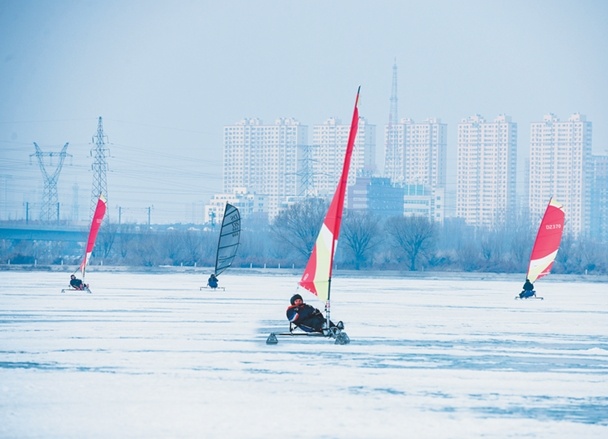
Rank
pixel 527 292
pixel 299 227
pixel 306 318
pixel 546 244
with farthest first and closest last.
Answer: pixel 299 227, pixel 546 244, pixel 527 292, pixel 306 318

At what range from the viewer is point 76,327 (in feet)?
81.1

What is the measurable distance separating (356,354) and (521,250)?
247 ft

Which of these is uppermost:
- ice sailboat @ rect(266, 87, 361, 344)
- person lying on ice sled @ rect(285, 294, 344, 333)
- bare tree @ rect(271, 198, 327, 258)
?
bare tree @ rect(271, 198, 327, 258)

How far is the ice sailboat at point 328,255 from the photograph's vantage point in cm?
2180

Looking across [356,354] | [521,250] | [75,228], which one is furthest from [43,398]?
[75,228]

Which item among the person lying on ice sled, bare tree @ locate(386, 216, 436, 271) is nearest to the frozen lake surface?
the person lying on ice sled

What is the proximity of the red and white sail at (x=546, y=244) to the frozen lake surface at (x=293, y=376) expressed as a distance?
14.1 m

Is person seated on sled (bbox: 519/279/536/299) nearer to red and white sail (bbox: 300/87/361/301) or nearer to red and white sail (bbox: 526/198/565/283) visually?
red and white sail (bbox: 526/198/565/283)

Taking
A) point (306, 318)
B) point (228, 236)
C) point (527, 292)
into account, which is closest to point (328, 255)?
point (306, 318)

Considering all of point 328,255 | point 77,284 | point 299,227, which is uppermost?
point 299,227

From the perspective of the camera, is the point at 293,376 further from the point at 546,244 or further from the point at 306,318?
the point at 546,244

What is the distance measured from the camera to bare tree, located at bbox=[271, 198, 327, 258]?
90.6m

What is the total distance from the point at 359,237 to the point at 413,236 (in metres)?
3.72

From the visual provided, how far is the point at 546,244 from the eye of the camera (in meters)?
45.0
